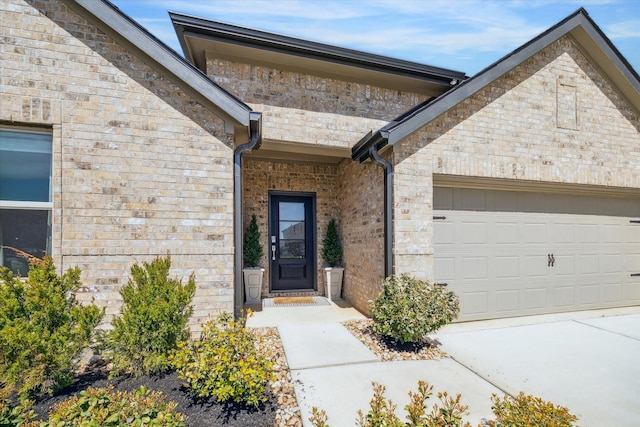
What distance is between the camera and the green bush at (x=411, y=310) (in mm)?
3959

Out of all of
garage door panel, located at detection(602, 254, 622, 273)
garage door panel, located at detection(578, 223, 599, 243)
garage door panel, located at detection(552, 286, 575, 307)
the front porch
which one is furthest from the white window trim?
garage door panel, located at detection(602, 254, 622, 273)

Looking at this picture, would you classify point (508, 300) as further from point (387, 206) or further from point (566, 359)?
point (387, 206)

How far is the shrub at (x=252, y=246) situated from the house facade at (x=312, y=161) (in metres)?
0.21

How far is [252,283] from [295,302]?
109cm

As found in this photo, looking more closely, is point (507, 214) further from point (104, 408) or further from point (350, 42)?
point (104, 408)

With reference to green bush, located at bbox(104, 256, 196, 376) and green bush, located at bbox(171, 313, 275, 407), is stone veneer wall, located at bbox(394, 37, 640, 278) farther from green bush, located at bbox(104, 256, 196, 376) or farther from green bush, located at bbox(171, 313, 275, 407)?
green bush, located at bbox(104, 256, 196, 376)

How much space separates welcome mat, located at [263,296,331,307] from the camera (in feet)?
21.0

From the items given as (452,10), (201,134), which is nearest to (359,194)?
(201,134)

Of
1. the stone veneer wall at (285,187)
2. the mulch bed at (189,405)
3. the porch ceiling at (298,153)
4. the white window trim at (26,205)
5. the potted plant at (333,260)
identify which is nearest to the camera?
the mulch bed at (189,405)

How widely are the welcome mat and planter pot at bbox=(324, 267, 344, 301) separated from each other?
0.24 m

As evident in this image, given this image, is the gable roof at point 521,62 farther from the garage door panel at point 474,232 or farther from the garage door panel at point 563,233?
the garage door panel at point 563,233

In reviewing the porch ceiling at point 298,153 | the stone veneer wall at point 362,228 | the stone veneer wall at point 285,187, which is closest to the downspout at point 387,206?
the stone veneer wall at point 362,228

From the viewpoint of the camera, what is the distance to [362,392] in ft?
9.62

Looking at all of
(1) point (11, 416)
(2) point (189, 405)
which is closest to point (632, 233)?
(2) point (189, 405)
